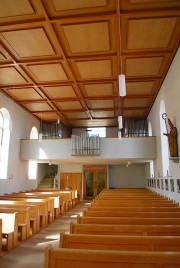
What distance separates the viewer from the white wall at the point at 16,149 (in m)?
9.76

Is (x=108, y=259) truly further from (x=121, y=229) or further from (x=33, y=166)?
(x=33, y=166)

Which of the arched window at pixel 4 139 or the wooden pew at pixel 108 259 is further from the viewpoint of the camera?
the arched window at pixel 4 139

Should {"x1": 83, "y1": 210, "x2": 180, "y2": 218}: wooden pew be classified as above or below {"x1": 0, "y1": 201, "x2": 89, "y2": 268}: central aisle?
above

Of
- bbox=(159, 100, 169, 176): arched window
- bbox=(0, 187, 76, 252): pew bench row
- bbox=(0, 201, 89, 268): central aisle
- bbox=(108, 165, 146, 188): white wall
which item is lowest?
bbox=(0, 201, 89, 268): central aisle

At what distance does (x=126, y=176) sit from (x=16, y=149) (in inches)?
311

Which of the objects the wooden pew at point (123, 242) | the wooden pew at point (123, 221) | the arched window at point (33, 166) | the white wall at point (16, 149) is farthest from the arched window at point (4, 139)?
the wooden pew at point (123, 242)

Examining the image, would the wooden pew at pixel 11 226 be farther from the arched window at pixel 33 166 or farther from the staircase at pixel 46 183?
the staircase at pixel 46 183

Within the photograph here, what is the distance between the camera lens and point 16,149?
10758 millimetres

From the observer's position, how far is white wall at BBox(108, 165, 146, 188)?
15.6 m

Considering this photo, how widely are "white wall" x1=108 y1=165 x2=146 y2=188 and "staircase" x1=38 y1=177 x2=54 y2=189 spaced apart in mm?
3847

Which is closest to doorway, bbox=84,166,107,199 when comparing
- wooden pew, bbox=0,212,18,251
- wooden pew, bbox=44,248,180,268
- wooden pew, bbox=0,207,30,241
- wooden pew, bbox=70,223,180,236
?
wooden pew, bbox=0,207,30,241

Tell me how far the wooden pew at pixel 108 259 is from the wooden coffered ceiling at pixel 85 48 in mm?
4523

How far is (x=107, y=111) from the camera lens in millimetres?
12148

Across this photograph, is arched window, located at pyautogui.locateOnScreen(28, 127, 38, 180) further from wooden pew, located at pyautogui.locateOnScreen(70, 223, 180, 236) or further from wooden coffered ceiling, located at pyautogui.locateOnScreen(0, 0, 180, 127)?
wooden pew, located at pyautogui.locateOnScreen(70, 223, 180, 236)
